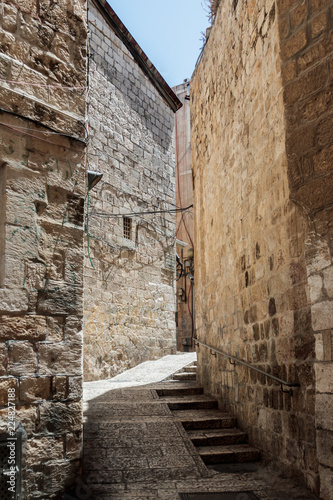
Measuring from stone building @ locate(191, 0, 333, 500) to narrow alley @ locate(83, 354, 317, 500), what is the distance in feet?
0.86

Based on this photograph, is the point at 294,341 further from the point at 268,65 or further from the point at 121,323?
the point at 121,323

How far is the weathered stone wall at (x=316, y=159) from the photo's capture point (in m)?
2.92

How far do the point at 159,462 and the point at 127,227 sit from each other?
618 centimetres

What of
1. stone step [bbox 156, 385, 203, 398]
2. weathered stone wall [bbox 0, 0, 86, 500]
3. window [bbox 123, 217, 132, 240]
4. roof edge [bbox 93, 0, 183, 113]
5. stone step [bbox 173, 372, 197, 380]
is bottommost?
stone step [bbox 156, 385, 203, 398]

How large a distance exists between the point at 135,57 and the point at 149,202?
11.0 ft

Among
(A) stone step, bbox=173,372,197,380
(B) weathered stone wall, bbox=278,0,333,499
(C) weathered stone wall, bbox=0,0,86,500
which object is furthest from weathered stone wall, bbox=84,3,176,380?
(B) weathered stone wall, bbox=278,0,333,499

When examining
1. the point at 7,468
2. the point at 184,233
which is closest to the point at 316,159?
the point at 7,468

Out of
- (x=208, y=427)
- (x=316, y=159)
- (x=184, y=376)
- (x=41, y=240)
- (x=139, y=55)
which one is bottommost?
(x=208, y=427)

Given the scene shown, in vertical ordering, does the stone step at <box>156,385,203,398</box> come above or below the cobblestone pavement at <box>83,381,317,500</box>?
above

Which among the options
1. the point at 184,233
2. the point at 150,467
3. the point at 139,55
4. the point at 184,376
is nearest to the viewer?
the point at 150,467

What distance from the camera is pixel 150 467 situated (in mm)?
3566

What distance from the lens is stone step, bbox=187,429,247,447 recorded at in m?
4.33

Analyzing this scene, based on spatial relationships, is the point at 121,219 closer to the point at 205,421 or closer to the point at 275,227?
the point at 205,421

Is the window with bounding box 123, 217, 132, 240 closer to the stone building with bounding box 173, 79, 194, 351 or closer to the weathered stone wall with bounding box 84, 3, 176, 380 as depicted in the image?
the weathered stone wall with bounding box 84, 3, 176, 380
